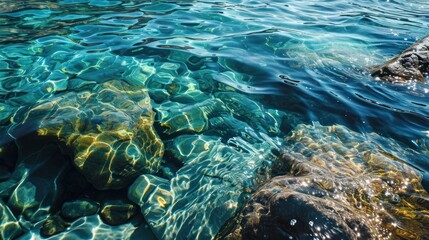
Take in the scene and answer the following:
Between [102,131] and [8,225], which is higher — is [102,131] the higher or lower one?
the higher one

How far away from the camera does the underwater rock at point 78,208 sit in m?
3.30

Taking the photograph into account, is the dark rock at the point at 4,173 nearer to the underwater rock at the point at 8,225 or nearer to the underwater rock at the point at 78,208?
the underwater rock at the point at 8,225

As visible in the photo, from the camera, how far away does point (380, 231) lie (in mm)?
2609

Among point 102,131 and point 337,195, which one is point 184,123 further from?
point 337,195

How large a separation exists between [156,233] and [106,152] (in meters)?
1.12

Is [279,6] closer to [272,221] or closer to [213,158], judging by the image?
[213,158]

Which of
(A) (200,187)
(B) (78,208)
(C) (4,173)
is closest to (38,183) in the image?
(C) (4,173)

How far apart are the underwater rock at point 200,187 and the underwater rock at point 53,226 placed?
27.7 inches

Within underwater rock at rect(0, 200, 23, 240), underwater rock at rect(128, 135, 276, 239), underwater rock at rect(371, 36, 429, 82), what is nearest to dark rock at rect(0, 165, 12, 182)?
underwater rock at rect(0, 200, 23, 240)

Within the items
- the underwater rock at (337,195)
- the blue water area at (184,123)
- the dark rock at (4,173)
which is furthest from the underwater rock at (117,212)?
the dark rock at (4,173)

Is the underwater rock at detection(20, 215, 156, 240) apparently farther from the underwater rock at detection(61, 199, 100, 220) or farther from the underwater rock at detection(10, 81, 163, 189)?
the underwater rock at detection(10, 81, 163, 189)

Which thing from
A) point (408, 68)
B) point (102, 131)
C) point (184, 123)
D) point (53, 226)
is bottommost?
point (53, 226)

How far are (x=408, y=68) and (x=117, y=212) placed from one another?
5.45 m

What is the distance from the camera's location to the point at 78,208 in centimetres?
335
